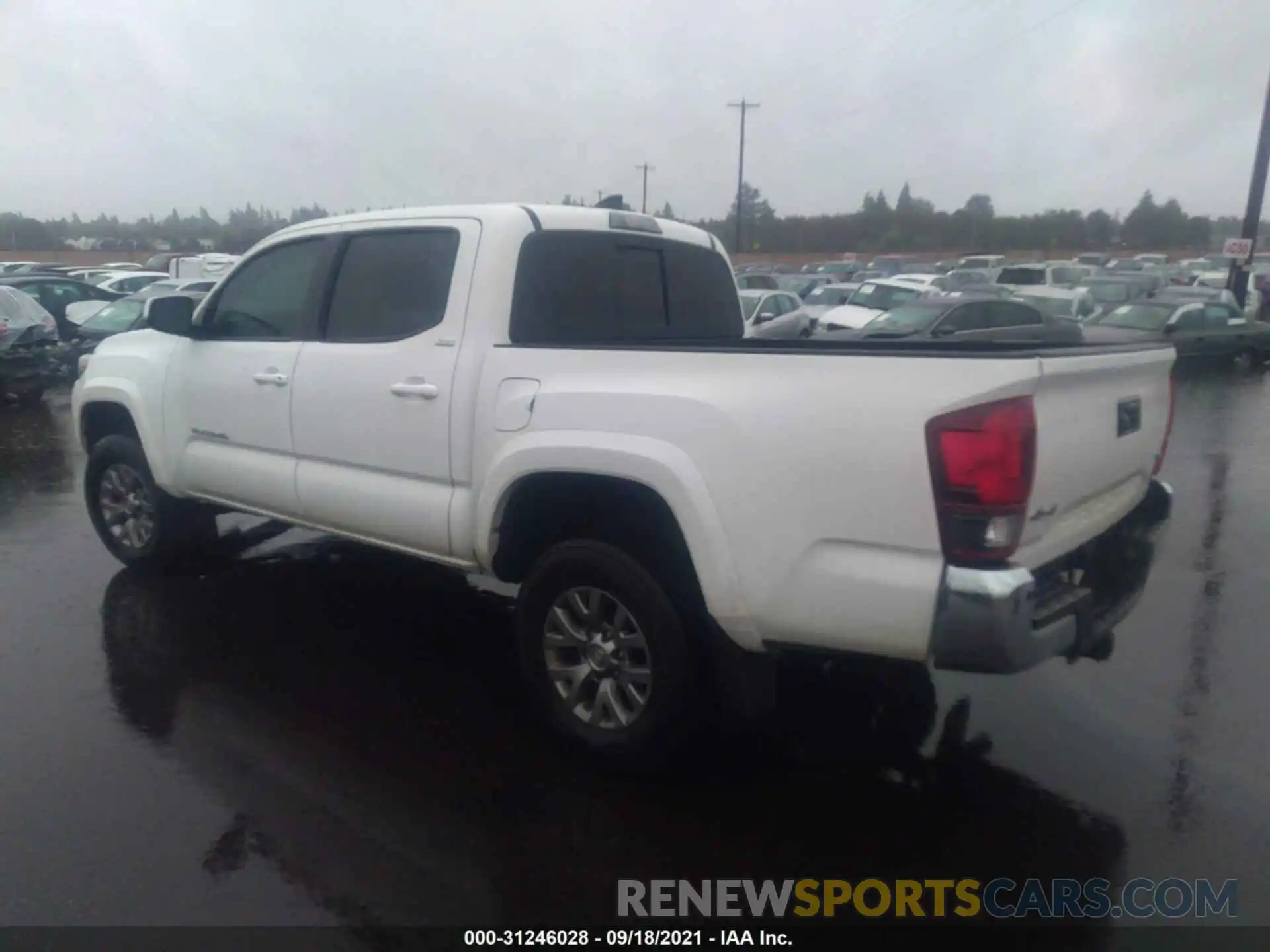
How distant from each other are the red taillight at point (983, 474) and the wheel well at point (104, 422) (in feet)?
16.1

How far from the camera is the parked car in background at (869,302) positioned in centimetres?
2075

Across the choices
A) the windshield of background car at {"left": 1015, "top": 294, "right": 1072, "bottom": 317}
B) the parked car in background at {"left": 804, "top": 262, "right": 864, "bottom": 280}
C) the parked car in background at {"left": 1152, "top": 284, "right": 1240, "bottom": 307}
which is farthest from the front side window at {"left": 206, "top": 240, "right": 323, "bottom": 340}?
the parked car in background at {"left": 804, "top": 262, "right": 864, "bottom": 280}

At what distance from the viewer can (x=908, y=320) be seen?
16.5 metres

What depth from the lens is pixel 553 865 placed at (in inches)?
133

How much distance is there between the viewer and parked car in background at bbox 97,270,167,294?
22531mm

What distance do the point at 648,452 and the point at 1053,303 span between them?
63.6 feet

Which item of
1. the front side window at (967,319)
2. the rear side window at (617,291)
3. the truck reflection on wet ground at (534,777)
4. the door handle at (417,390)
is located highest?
the rear side window at (617,291)

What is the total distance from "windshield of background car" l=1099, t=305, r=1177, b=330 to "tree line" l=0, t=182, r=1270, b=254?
4347 cm

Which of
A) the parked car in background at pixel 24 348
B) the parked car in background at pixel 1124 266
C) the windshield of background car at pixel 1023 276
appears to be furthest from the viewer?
the parked car in background at pixel 1124 266

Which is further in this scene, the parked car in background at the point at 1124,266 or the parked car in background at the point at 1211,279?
the parked car in background at the point at 1124,266

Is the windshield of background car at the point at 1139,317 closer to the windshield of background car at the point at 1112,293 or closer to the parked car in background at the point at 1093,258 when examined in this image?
the windshield of background car at the point at 1112,293

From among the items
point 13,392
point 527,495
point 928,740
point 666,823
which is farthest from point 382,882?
point 13,392

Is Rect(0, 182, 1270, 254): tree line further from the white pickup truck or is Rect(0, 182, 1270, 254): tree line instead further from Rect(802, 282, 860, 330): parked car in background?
the white pickup truck

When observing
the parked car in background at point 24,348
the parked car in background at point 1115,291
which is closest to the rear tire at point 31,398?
the parked car in background at point 24,348
